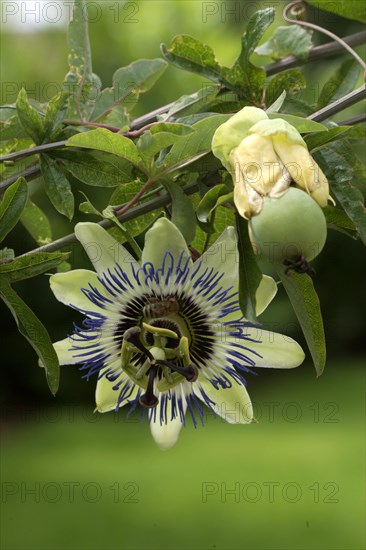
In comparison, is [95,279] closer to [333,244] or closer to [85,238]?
[85,238]

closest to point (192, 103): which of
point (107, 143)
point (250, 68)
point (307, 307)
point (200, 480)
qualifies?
point (250, 68)

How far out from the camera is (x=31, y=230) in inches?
45.4

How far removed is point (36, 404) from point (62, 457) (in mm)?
1430

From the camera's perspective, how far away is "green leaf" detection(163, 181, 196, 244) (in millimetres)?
758

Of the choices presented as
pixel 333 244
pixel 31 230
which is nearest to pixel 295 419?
pixel 333 244

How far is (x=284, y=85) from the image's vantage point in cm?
102

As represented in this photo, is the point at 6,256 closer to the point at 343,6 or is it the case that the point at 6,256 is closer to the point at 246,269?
the point at 246,269

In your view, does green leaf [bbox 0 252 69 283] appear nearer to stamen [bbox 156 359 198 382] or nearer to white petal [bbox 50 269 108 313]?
white petal [bbox 50 269 108 313]

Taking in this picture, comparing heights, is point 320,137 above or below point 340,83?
below

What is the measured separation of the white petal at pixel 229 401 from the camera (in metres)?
0.82

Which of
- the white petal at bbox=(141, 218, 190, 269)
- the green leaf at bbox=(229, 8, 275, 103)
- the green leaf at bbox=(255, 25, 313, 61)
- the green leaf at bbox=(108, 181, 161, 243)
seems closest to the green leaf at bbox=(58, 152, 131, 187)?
the green leaf at bbox=(108, 181, 161, 243)

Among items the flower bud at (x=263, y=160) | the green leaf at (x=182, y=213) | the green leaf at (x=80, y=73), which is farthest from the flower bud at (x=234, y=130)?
the green leaf at (x=80, y=73)

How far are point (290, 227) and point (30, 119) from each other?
401 millimetres

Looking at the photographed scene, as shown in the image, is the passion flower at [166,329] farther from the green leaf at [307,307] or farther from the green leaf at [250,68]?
the green leaf at [250,68]
